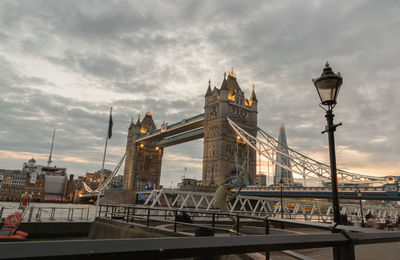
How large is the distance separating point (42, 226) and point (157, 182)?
6830 centimetres

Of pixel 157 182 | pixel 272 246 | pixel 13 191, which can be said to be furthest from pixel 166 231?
pixel 13 191

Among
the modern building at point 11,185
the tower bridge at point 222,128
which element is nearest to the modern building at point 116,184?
the modern building at point 11,185

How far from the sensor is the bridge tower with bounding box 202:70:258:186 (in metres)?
50.2

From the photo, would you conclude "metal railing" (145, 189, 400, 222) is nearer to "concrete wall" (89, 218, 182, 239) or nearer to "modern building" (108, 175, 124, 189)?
"concrete wall" (89, 218, 182, 239)

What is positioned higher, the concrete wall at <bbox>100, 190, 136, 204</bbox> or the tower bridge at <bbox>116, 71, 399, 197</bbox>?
the tower bridge at <bbox>116, 71, 399, 197</bbox>

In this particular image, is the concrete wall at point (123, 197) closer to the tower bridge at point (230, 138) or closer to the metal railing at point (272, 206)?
the metal railing at point (272, 206)

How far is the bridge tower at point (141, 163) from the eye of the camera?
7956 cm

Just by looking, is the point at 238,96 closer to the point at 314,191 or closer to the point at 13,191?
the point at 314,191

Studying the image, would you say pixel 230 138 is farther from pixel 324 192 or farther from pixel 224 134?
pixel 324 192

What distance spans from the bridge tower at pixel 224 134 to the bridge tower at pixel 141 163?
3226cm

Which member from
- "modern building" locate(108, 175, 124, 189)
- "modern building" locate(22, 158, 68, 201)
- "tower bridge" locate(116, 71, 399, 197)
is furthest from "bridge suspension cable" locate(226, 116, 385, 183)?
"modern building" locate(22, 158, 68, 201)

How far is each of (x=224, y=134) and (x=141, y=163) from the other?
3902cm

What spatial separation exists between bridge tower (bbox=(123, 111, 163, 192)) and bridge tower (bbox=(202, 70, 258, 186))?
32.3 m

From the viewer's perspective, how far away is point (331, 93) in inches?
211
